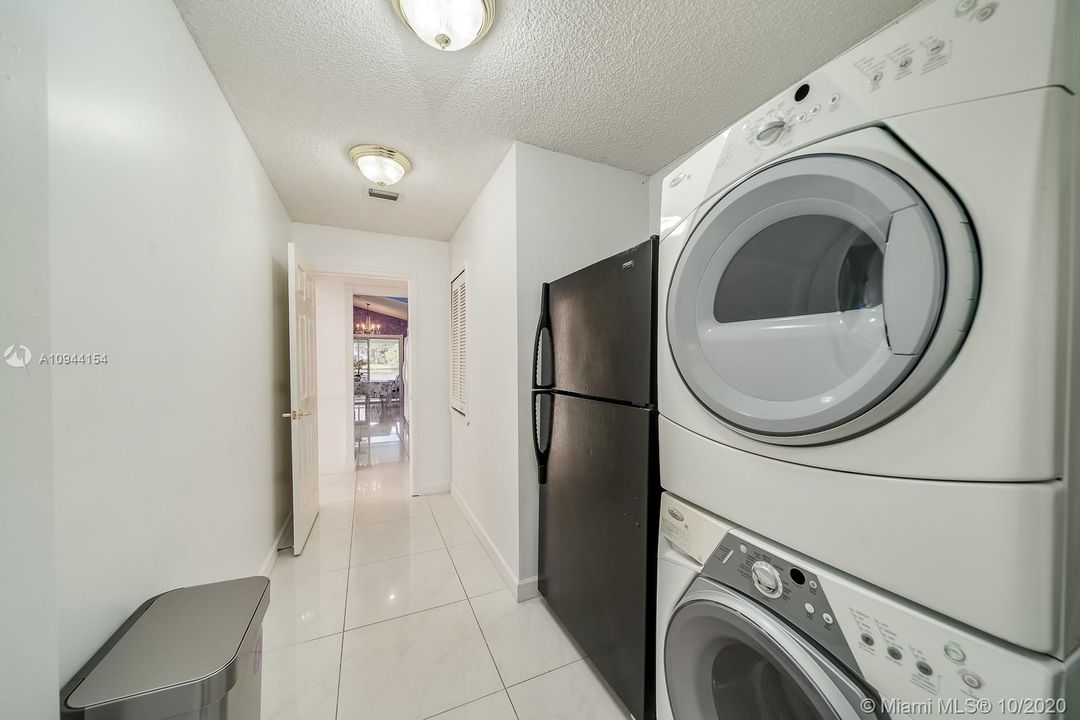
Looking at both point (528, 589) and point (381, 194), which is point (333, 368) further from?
point (528, 589)

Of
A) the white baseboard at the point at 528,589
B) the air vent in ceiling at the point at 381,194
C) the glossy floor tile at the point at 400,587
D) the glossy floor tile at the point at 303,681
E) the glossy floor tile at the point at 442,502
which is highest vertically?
the air vent in ceiling at the point at 381,194

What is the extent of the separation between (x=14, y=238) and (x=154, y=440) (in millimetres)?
825

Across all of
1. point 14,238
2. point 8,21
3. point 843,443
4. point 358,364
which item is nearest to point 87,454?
point 14,238

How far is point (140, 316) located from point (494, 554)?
2031 mm

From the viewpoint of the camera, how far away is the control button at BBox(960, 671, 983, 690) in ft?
1.62

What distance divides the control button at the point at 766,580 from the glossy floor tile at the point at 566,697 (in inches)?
39.7

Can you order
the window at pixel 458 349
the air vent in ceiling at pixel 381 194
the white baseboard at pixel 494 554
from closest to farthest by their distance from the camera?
1. the white baseboard at pixel 494 554
2. the air vent in ceiling at pixel 381 194
3. the window at pixel 458 349

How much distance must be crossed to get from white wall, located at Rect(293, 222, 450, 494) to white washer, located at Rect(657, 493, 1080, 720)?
2.82m

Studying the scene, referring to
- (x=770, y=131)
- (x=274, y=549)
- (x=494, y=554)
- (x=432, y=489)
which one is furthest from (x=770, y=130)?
(x=432, y=489)

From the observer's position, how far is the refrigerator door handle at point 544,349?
6.08 ft

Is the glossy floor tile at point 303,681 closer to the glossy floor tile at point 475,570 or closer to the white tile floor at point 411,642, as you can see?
the white tile floor at point 411,642

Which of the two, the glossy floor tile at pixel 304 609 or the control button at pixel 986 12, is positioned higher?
the control button at pixel 986 12

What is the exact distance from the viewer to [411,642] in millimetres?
1628

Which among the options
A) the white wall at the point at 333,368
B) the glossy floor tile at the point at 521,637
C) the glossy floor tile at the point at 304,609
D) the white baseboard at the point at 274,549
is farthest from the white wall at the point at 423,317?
the glossy floor tile at the point at 521,637
